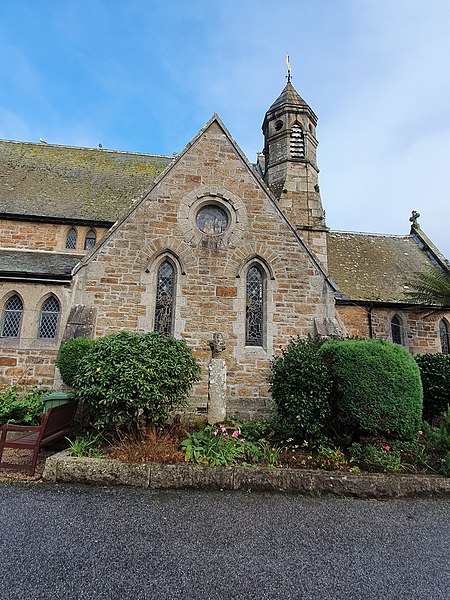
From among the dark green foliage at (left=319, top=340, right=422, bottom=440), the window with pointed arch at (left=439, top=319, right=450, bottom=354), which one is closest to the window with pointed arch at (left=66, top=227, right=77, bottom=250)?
the dark green foliage at (left=319, top=340, right=422, bottom=440)

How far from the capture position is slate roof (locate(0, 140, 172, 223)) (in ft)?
46.0

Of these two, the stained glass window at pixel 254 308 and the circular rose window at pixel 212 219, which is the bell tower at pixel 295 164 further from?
the stained glass window at pixel 254 308

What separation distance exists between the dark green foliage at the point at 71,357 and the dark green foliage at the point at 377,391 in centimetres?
553

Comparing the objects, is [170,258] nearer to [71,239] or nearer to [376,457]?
[71,239]

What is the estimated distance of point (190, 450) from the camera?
5.85 meters

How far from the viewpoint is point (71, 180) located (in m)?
15.9

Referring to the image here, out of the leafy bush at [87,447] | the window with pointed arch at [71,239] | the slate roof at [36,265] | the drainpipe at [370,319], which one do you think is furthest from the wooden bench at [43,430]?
the drainpipe at [370,319]

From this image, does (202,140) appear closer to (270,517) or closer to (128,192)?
(128,192)

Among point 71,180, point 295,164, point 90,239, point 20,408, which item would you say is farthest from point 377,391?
point 71,180

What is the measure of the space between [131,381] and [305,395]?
3.32m

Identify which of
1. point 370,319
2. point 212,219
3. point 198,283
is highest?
point 212,219

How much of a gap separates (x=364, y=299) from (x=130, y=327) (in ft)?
28.9

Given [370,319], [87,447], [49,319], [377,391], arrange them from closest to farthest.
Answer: [87,447], [377,391], [49,319], [370,319]

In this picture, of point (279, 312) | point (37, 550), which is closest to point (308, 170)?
point (279, 312)
